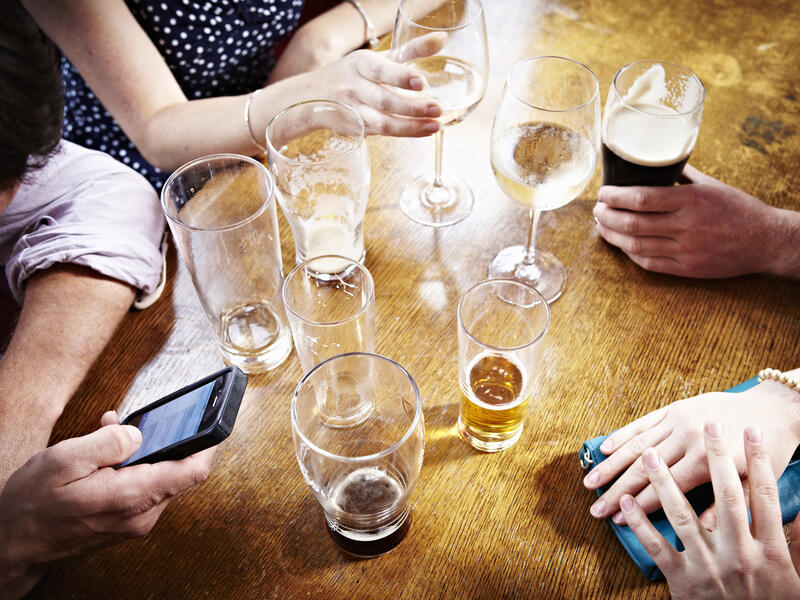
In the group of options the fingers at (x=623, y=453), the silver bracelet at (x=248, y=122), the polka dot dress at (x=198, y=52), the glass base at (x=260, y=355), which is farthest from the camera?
the polka dot dress at (x=198, y=52)

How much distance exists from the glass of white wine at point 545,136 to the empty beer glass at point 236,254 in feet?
1.04

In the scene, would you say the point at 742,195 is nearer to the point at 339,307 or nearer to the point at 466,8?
the point at 466,8

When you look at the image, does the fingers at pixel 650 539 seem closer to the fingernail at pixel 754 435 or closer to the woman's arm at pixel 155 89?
the fingernail at pixel 754 435

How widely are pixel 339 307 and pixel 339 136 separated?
0.87 feet

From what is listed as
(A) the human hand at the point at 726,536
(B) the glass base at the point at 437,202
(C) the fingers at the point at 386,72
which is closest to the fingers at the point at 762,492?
(A) the human hand at the point at 726,536

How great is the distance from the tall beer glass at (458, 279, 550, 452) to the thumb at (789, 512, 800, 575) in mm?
303

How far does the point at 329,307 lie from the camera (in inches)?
33.4

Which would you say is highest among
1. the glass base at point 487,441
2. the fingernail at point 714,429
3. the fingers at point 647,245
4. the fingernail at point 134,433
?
the fingernail at point 134,433

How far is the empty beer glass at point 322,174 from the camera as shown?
2.87 ft

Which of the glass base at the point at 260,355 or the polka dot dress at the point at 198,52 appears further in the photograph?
the polka dot dress at the point at 198,52

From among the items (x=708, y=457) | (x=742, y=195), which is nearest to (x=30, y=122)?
(x=708, y=457)

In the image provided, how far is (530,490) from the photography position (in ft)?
2.49

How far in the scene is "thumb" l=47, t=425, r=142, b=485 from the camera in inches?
27.3

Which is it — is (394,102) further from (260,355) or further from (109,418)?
(109,418)
